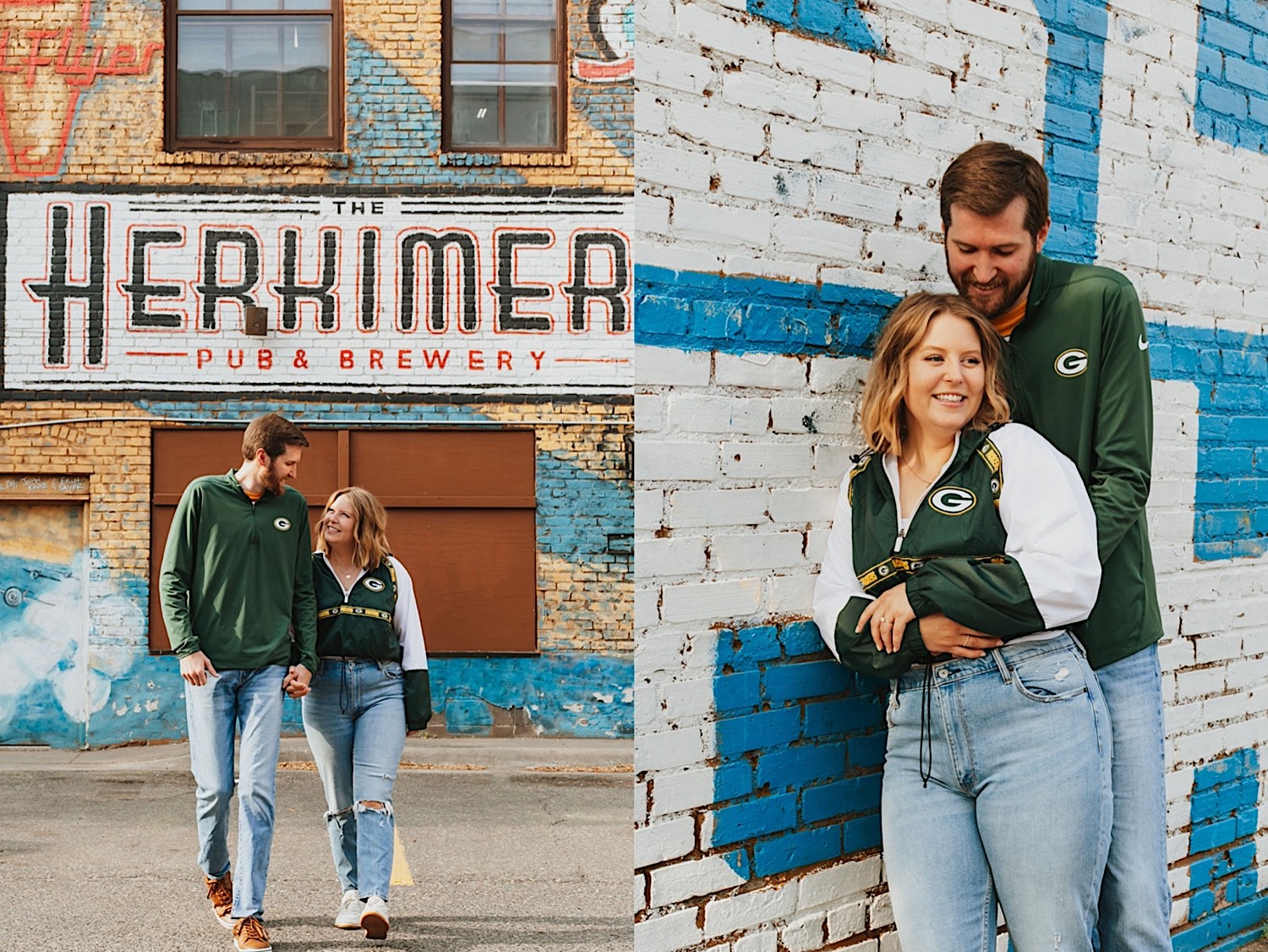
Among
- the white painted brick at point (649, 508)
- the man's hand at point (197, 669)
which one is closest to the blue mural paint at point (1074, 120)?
the white painted brick at point (649, 508)

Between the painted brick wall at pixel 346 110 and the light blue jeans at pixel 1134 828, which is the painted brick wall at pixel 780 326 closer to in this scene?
the light blue jeans at pixel 1134 828

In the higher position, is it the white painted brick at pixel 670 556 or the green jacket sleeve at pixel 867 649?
the white painted brick at pixel 670 556

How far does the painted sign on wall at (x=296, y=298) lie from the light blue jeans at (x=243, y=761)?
6028 millimetres

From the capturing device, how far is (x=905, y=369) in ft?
9.73

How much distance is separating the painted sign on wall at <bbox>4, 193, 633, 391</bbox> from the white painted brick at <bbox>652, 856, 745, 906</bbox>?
850cm

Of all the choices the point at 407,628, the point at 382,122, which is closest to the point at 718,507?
the point at 407,628

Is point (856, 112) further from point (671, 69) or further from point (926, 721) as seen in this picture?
point (926, 721)

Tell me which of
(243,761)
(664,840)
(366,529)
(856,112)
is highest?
(856,112)

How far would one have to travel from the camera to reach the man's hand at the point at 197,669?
5512 millimetres

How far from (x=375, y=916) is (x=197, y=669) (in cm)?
123

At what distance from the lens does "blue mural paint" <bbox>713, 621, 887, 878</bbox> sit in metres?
3.21

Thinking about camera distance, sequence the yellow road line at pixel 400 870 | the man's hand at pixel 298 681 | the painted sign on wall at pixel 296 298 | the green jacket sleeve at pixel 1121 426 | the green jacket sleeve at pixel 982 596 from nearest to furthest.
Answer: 1. the green jacket sleeve at pixel 982 596
2. the green jacket sleeve at pixel 1121 426
3. the man's hand at pixel 298 681
4. the yellow road line at pixel 400 870
5. the painted sign on wall at pixel 296 298

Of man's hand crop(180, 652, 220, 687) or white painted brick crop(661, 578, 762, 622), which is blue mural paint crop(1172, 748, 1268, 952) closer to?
white painted brick crop(661, 578, 762, 622)

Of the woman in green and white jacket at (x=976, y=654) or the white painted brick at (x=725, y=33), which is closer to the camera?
A: the woman in green and white jacket at (x=976, y=654)
